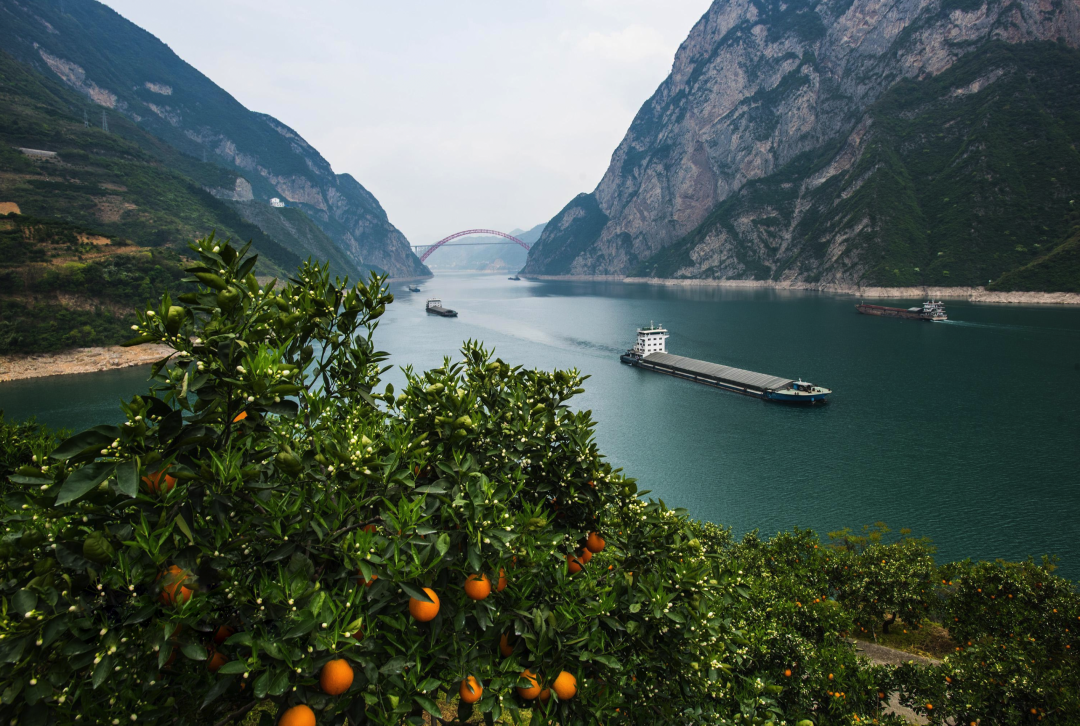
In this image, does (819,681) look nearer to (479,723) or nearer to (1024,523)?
(479,723)

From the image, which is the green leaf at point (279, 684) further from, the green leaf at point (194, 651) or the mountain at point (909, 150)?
the mountain at point (909, 150)

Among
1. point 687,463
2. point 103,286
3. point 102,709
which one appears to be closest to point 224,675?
point 102,709

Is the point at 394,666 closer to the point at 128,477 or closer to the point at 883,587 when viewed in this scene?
the point at 128,477

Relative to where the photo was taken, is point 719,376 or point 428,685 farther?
point 719,376

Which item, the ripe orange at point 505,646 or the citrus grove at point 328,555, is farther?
the ripe orange at point 505,646

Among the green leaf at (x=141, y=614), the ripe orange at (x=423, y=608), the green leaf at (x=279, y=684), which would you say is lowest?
the green leaf at (x=279, y=684)

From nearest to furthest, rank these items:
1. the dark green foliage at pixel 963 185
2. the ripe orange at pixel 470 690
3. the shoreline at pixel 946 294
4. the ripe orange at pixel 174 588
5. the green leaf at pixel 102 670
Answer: the green leaf at pixel 102 670, the ripe orange at pixel 174 588, the ripe orange at pixel 470 690, the shoreline at pixel 946 294, the dark green foliage at pixel 963 185

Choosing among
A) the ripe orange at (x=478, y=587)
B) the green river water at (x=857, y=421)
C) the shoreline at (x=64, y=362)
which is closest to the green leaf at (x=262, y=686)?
the ripe orange at (x=478, y=587)

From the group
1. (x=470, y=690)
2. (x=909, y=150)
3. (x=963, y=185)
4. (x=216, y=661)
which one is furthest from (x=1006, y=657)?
(x=909, y=150)
